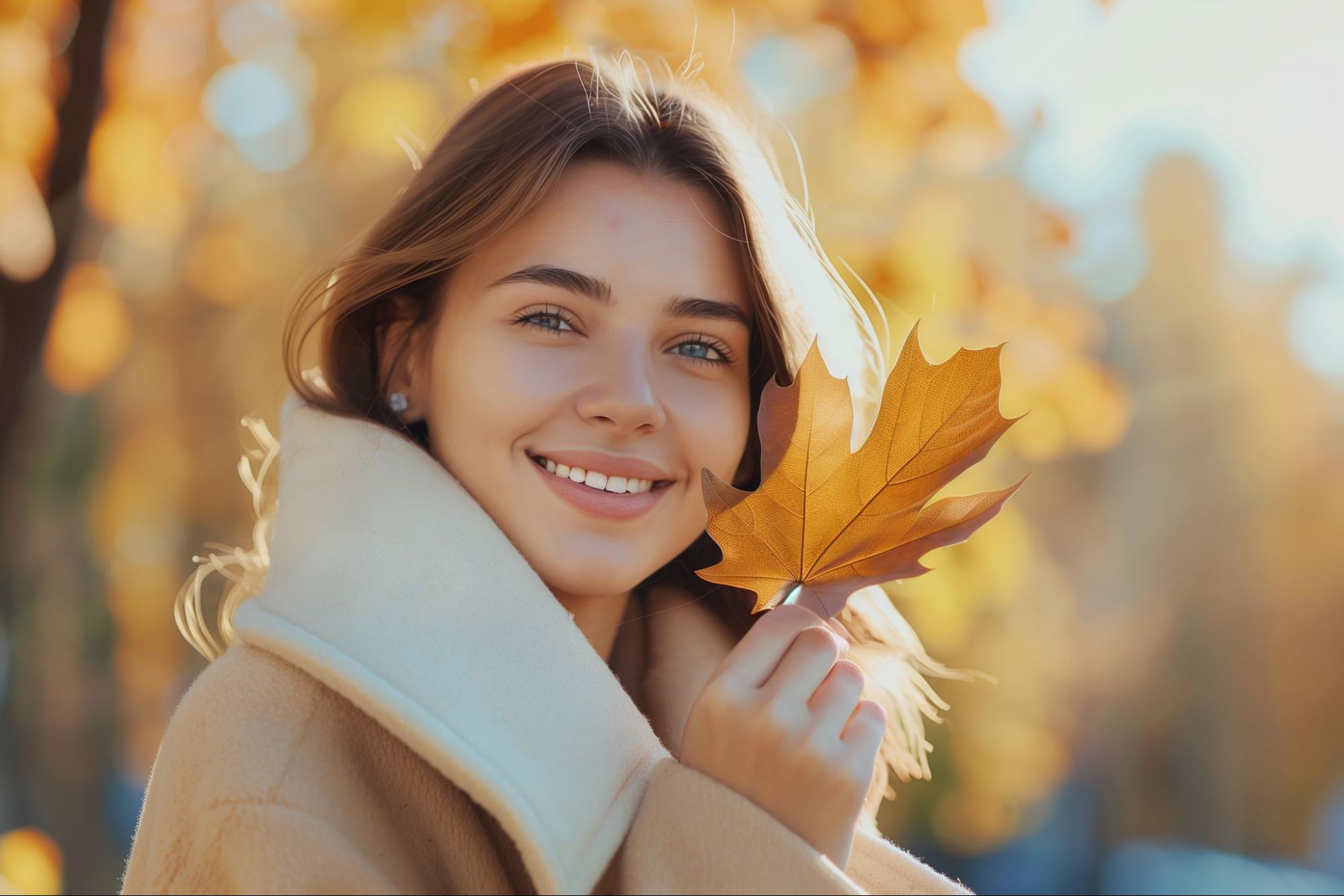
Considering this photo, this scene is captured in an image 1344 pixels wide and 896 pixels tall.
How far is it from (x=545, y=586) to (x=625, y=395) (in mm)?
317

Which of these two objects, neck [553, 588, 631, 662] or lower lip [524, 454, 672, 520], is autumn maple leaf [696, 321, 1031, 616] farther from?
neck [553, 588, 631, 662]

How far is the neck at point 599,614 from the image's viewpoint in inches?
75.5

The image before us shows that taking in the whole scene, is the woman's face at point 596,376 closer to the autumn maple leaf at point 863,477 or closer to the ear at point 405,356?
the ear at point 405,356

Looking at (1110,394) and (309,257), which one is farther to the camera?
(309,257)

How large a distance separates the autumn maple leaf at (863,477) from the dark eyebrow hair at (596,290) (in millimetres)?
370

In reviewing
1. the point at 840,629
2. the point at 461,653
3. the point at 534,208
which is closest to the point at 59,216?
the point at 534,208

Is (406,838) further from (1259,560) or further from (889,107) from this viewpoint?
(1259,560)

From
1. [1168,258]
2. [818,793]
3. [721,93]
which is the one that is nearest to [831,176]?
[721,93]

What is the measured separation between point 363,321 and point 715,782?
3.73 feet

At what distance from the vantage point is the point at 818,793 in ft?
4.37

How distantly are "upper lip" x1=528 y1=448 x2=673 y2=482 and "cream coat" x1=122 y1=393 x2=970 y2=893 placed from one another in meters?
0.16

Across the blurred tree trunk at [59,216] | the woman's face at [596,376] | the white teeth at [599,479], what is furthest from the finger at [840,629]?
the blurred tree trunk at [59,216]

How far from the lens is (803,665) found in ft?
4.59

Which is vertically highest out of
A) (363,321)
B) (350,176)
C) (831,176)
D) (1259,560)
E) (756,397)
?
(831,176)
